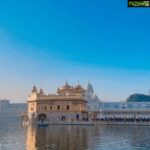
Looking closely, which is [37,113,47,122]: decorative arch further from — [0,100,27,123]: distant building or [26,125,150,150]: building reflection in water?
[0,100,27,123]: distant building

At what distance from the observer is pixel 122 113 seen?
65938 mm

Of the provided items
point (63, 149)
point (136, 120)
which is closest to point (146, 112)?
point (136, 120)

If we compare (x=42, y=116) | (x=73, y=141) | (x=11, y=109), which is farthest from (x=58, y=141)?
(x=11, y=109)

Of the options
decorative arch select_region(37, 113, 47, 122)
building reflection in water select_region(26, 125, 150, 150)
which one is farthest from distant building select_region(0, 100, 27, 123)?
building reflection in water select_region(26, 125, 150, 150)

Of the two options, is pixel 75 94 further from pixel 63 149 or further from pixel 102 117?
pixel 63 149

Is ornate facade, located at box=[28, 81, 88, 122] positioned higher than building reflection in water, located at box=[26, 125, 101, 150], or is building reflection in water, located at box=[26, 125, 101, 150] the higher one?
ornate facade, located at box=[28, 81, 88, 122]

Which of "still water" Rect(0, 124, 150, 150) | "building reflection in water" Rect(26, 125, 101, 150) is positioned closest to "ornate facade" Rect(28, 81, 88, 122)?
"still water" Rect(0, 124, 150, 150)

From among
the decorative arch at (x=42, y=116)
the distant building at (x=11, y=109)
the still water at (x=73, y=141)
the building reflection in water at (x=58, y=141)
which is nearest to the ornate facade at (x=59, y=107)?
the decorative arch at (x=42, y=116)

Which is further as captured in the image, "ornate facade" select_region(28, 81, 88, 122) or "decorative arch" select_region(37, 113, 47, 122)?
"decorative arch" select_region(37, 113, 47, 122)

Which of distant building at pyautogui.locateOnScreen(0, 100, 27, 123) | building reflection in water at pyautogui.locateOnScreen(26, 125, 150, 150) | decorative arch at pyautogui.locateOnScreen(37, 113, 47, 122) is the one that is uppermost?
distant building at pyautogui.locateOnScreen(0, 100, 27, 123)

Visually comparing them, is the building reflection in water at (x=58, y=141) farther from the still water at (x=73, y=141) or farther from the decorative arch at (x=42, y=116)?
the decorative arch at (x=42, y=116)

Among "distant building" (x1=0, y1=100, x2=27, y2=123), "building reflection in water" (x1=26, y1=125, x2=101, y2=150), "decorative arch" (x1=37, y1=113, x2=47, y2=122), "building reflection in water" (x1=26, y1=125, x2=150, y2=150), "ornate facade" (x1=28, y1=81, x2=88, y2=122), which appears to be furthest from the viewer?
"distant building" (x1=0, y1=100, x2=27, y2=123)

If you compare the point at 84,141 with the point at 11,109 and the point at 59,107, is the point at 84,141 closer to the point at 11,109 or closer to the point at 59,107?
the point at 59,107

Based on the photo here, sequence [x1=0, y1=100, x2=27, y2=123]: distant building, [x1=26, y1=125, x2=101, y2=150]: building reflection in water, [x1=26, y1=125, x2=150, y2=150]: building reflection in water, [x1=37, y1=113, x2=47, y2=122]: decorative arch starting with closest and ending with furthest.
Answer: [x1=26, y1=125, x2=101, y2=150]: building reflection in water, [x1=26, y1=125, x2=150, y2=150]: building reflection in water, [x1=37, y1=113, x2=47, y2=122]: decorative arch, [x1=0, y1=100, x2=27, y2=123]: distant building
